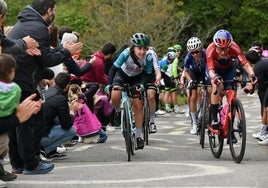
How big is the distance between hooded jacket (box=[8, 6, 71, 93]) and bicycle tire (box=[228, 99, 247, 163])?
8.50ft

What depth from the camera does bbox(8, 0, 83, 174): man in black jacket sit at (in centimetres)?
847

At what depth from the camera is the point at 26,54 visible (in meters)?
8.46

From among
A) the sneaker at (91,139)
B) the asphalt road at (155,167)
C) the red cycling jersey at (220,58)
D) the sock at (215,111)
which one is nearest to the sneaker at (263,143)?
the asphalt road at (155,167)

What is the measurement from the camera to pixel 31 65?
8.70m

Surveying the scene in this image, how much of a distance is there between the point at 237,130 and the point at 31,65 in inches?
122

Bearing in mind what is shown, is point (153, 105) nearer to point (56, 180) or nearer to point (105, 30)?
point (56, 180)

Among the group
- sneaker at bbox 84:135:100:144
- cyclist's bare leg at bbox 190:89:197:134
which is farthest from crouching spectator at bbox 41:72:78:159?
cyclist's bare leg at bbox 190:89:197:134

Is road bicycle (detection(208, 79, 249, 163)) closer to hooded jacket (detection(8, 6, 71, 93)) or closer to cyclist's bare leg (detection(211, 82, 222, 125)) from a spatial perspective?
cyclist's bare leg (detection(211, 82, 222, 125))

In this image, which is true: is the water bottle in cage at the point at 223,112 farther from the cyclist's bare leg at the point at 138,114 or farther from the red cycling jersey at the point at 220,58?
the cyclist's bare leg at the point at 138,114

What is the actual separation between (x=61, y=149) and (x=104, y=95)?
3.87m

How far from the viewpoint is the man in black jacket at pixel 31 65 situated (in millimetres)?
8469

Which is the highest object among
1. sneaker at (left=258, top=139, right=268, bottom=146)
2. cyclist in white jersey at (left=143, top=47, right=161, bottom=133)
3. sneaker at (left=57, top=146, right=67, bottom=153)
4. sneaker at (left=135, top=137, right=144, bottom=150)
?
cyclist in white jersey at (left=143, top=47, right=161, bottom=133)

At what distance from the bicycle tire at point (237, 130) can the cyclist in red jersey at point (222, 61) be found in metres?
0.53

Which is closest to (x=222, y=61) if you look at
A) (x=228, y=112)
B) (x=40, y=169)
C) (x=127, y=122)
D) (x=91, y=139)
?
(x=228, y=112)
